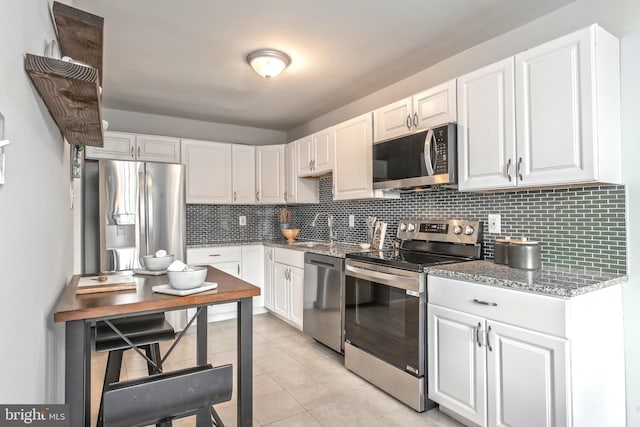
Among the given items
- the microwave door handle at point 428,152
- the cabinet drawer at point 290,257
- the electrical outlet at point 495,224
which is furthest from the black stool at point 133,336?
the electrical outlet at point 495,224

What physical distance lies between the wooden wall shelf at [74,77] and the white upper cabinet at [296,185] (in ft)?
8.63

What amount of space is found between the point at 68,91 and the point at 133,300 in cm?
76

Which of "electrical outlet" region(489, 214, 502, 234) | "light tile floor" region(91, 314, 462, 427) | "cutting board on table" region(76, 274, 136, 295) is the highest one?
"electrical outlet" region(489, 214, 502, 234)

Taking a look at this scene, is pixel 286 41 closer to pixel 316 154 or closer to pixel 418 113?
pixel 418 113

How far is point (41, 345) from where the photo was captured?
104cm

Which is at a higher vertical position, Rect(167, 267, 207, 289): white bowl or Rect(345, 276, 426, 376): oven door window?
Rect(167, 267, 207, 289): white bowl

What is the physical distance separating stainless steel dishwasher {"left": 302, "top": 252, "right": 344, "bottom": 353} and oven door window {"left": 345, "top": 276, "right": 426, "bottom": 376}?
141 millimetres

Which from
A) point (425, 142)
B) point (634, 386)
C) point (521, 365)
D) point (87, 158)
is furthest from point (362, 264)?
point (87, 158)

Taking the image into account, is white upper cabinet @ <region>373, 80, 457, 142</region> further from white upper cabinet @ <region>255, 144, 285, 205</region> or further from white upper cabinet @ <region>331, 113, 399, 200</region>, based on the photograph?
white upper cabinet @ <region>255, 144, 285, 205</region>

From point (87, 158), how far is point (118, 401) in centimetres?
310

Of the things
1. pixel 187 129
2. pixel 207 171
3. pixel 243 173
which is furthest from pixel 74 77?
pixel 187 129

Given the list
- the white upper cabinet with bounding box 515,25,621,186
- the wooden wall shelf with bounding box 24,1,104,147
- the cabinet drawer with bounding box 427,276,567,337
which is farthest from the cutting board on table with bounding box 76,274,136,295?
the white upper cabinet with bounding box 515,25,621,186

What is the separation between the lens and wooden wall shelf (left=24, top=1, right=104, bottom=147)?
3.02 feet

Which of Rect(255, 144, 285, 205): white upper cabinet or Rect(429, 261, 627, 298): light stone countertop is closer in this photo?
Rect(429, 261, 627, 298): light stone countertop
